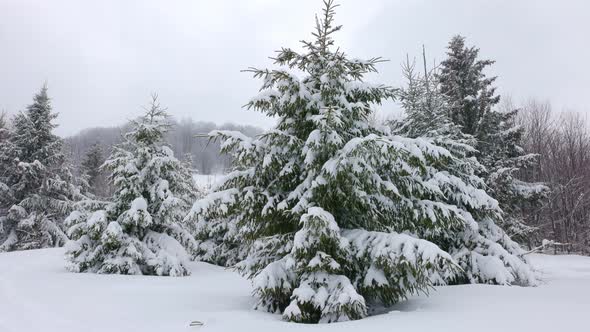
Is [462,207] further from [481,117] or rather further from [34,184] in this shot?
[34,184]

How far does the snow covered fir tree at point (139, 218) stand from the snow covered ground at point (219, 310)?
266cm

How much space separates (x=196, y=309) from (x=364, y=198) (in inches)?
138

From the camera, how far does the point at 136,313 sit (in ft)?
21.7

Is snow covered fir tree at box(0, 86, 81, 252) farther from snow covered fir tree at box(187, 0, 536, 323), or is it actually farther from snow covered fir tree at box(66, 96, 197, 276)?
snow covered fir tree at box(187, 0, 536, 323)

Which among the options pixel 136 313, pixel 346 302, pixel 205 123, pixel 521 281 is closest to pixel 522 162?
pixel 521 281

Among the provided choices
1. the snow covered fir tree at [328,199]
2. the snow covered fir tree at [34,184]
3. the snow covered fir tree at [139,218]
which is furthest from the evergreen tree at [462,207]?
the snow covered fir tree at [34,184]

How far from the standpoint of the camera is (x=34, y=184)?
2361 centimetres

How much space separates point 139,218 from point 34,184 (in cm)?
1455

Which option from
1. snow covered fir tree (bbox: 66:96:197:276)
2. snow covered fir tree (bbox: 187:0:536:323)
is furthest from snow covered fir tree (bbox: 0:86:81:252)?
snow covered fir tree (bbox: 187:0:536:323)

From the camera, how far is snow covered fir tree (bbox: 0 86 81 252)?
22.8m

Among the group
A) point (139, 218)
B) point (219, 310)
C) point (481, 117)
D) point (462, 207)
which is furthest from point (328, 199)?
point (481, 117)

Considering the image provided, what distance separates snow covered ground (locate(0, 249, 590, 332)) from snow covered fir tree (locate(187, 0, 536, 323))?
0.55 metres

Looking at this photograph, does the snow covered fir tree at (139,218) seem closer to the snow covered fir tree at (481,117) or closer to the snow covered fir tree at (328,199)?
the snow covered fir tree at (328,199)

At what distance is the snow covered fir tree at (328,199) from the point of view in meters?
5.99
